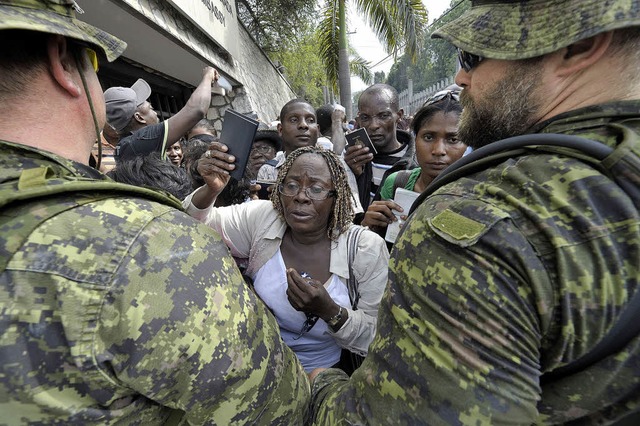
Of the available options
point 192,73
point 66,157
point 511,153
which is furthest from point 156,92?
point 511,153

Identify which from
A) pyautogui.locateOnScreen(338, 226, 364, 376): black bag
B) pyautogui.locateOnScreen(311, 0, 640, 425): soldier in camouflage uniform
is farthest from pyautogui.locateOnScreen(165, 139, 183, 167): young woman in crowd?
pyautogui.locateOnScreen(311, 0, 640, 425): soldier in camouflage uniform

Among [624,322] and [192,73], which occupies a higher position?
[192,73]

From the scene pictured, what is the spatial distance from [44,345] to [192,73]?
8.17 metres

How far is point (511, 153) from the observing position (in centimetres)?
84

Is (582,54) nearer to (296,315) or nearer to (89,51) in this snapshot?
(89,51)

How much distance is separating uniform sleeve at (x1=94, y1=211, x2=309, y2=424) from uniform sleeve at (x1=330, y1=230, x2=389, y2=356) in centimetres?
85

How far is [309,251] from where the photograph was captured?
207 centimetres

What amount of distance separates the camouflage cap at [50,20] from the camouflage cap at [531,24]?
3.08ft

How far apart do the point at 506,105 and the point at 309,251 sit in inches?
53.4

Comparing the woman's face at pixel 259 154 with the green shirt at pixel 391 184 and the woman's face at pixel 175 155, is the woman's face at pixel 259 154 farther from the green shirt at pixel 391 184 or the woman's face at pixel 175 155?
the green shirt at pixel 391 184

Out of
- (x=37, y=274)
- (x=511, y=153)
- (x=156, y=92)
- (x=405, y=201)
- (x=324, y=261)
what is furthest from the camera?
(x=156, y=92)

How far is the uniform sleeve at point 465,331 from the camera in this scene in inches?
28.4

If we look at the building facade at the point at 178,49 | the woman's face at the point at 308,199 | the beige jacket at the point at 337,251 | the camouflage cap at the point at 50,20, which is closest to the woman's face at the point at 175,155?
the building facade at the point at 178,49

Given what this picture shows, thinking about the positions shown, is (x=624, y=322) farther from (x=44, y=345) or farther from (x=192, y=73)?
(x=192, y=73)
